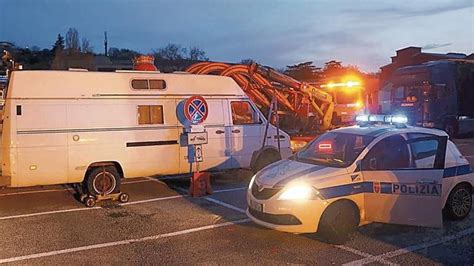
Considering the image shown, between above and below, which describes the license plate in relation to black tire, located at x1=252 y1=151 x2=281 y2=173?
below

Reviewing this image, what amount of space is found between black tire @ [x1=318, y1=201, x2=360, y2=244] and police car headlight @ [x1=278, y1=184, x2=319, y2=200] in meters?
0.30

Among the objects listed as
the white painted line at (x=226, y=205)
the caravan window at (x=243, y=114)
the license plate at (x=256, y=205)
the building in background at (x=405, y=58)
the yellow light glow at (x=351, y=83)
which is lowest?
the white painted line at (x=226, y=205)

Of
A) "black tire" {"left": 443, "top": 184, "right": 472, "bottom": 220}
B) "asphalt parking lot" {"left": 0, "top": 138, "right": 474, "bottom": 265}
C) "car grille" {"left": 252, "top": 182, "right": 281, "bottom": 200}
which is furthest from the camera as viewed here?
"black tire" {"left": 443, "top": 184, "right": 472, "bottom": 220}

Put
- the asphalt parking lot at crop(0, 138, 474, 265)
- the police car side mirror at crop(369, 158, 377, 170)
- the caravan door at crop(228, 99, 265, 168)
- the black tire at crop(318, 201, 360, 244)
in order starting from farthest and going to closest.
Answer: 1. the caravan door at crop(228, 99, 265, 168)
2. the police car side mirror at crop(369, 158, 377, 170)
3. the black tire at crop(318, 201, 360, 244)
4. the asphalt parking lot at crop(0, 138, 474, 265)

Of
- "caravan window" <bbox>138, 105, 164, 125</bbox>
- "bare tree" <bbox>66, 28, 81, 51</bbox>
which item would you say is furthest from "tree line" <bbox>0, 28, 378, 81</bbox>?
"caravan window" <bbox>138, 105, 164, 125</bbox>

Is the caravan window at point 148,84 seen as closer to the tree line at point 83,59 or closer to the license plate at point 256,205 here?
the license plate at point 256,205

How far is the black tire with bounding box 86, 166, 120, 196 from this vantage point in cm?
968

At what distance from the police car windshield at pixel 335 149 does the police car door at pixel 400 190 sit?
219 millimetres

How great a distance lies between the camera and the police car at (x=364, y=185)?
22.0 ft

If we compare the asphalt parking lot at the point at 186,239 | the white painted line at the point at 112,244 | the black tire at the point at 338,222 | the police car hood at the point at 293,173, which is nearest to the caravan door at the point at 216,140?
the asphalt parking lot at the point at 186,239

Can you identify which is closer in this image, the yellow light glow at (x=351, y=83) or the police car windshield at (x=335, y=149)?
the police car windshield at (x=335, y=149)

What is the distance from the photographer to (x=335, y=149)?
7.71 metres

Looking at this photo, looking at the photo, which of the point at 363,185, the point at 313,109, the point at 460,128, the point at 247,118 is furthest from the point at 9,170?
the point at 460,128

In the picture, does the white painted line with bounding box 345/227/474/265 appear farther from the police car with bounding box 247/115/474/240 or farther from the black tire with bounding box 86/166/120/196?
the black tire with bounding box 86/166/120/196
